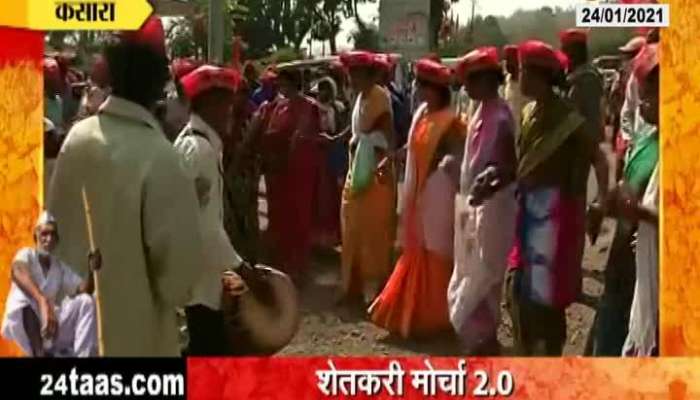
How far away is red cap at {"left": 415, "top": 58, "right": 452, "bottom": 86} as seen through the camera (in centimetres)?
352

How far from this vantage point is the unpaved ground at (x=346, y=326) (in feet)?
11.7

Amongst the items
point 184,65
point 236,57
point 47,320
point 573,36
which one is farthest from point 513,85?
point 47,320

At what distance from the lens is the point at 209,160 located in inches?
138

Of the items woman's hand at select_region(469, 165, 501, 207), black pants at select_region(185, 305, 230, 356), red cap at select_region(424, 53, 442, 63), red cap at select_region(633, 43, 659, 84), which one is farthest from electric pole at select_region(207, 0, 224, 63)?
red cap at select_region(633, 43, 659, 84)

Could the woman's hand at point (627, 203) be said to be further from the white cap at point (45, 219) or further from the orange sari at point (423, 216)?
the white cap at point (45, 219)

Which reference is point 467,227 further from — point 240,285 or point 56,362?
point 56,362

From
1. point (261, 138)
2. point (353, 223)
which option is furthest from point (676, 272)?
point (261, 138)

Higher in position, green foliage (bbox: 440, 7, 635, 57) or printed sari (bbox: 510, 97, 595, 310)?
green foliage (bbox: 440, 7, 635, 57)

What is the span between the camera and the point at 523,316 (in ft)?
11.9

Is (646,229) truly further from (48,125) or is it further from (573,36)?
(48,125)

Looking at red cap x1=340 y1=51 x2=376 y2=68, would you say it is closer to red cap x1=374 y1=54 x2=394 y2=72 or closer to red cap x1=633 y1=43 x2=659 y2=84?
red cap x1=374 y1=54 x2=394 y2=72

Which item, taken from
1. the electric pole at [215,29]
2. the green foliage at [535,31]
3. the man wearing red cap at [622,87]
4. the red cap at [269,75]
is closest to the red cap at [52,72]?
the electric pole at [215,29]

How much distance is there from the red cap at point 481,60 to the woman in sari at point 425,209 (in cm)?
10

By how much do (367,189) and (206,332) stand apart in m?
0.59
